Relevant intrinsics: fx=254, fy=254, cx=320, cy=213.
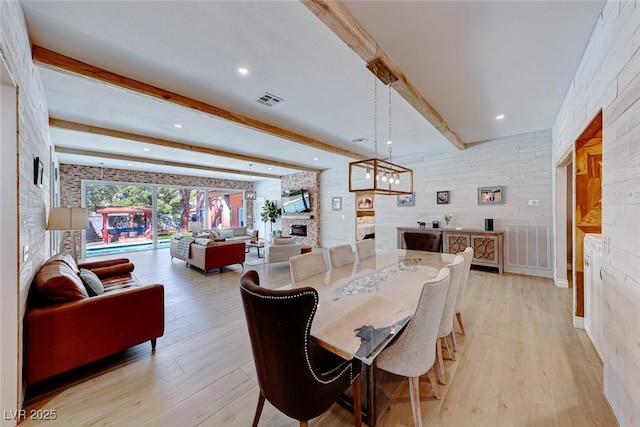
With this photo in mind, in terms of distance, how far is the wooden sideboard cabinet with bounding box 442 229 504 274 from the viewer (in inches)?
195

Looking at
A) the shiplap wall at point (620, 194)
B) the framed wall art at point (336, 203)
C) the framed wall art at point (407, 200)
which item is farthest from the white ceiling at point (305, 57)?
the framed wall art at point (336, 203)

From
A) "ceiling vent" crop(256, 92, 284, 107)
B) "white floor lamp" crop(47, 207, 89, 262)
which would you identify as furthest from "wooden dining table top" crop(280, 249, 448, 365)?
"white floor lamp" crop(47, 207, 89, 262)

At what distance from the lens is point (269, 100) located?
3340mm

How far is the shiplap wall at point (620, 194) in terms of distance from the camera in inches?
55.4

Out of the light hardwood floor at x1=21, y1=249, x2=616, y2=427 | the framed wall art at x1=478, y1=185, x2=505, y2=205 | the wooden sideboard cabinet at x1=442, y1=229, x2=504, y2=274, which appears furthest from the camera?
the framed wall art at x1=478, y1=185, x2=505, y2=205

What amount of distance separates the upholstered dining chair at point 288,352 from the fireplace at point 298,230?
7986mm

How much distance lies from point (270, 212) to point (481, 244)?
7.55 meters

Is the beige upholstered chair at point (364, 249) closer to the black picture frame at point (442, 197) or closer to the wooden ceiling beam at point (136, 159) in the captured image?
the black picture frame at point (442, 197)

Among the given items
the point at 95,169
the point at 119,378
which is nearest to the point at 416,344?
the point at 119,378

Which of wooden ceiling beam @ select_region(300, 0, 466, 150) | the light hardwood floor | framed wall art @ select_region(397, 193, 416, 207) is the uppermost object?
wooden ceiling beam @ select_region(300, 0, 466, 150)

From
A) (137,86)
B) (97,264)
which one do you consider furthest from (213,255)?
(137,86)

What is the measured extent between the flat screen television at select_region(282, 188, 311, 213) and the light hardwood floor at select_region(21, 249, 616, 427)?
6088mm

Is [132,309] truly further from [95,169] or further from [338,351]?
[95,169]

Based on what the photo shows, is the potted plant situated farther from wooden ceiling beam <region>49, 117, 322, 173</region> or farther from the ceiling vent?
the ceiling vent
